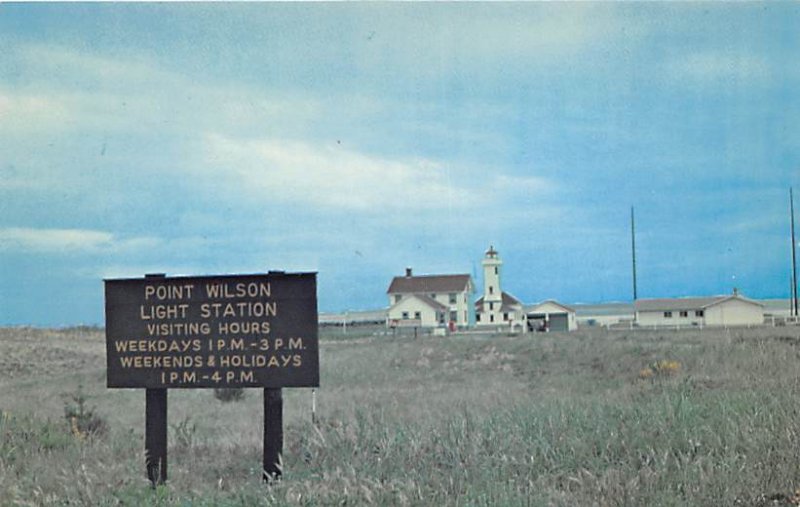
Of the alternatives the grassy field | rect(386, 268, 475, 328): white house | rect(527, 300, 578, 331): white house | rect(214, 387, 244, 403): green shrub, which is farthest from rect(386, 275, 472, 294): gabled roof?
the grassy field

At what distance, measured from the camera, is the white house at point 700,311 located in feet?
171

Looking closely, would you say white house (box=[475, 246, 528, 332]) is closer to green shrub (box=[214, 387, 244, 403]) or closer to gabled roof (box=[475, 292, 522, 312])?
gabled roof (box=[475, 292, 522, 312])

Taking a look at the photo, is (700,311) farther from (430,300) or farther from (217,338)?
(217,338)

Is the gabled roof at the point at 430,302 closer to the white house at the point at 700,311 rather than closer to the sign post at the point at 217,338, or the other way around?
the white house at the point at 700,311

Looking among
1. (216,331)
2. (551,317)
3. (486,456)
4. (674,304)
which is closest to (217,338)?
(216,331)

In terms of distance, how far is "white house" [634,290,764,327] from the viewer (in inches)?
2051

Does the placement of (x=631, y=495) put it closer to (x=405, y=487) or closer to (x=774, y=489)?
(x=774, y=489)

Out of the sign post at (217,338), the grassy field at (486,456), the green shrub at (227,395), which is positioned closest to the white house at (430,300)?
the green shrub at (227,395)

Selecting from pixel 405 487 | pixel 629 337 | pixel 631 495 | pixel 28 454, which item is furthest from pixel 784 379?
pixel 629 337

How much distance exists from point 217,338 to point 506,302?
215ft

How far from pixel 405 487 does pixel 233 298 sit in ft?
12.9

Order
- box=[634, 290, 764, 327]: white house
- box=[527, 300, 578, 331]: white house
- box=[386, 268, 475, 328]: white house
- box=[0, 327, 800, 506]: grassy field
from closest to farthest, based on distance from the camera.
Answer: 1. box=[0, 327, 800, 506]: grassy field
2. box=[634, 290, 764, 327]: white house
3. box=[527, 300, 578, 331]: white house
4. box=[386, 268, 475, 328]: white house

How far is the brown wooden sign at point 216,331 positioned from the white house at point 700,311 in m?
43.5

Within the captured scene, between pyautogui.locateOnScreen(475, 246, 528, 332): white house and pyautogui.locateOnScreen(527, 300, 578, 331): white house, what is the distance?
9.25 feet
